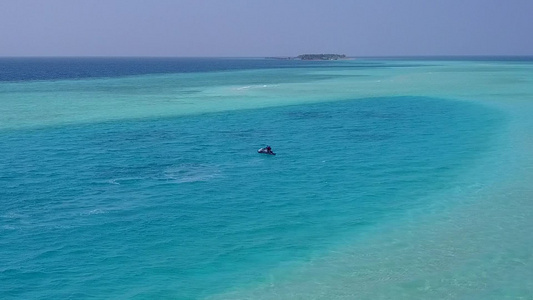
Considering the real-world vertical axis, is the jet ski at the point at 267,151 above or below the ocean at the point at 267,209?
above

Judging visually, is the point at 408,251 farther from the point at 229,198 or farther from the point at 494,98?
the point at 494,98

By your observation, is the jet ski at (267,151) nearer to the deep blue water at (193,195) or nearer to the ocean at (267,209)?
the ocean at (267,209)

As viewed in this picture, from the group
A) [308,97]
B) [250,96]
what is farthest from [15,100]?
[308,97]

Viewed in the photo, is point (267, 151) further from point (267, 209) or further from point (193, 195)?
point (267, 209)

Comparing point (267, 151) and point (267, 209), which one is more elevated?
point (267, 151)

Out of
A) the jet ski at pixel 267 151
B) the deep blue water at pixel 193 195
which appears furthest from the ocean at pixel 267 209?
the jet ski at pixel 267 151

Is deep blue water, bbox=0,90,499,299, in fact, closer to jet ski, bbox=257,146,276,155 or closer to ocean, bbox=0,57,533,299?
ocean, bbox=0,57,533,299

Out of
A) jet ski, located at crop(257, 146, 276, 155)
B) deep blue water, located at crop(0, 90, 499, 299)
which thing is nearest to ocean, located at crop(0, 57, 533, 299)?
deep blue water, located at crop(0, 90, 499, 299)

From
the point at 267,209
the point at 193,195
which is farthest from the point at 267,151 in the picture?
the point at 267,209
